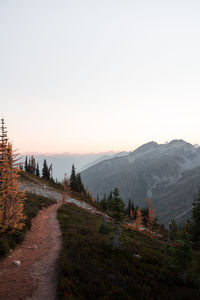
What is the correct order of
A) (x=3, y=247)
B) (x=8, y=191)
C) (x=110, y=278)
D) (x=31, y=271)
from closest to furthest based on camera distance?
(x=110, y=278), (x=31, y=271), (x=3, y=247), (x=8, y=191)

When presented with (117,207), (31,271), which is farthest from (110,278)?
(117,207)

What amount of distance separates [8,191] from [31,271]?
20.3 feet

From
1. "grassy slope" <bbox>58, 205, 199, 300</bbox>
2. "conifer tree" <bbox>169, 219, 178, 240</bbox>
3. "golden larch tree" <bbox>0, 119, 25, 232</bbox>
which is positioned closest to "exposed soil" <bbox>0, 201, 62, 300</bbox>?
"grassy slope" <bbox>58, 205, 199, 300</bbox>

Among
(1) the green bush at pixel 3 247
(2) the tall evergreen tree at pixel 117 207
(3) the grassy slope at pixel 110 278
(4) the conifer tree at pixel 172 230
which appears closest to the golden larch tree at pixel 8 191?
(1) the green bush at pixel 3 247

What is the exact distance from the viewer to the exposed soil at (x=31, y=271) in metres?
7.39

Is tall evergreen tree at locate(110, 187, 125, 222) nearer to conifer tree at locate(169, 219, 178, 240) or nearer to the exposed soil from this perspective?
the exposed soil

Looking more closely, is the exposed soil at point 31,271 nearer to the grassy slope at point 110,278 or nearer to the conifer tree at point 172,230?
the grassy slope at point 110,278

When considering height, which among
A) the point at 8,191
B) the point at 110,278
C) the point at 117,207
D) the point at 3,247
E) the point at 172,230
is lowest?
the point at 172,230

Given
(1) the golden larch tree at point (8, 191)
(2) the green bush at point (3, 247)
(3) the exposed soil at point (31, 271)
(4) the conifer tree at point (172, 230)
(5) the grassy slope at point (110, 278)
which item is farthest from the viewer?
(4) the conifer tree at point (172, 230)

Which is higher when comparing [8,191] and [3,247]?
[8,191]

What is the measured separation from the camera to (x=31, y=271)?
9102mm

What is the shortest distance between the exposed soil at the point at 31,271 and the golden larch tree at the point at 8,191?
1.99 m

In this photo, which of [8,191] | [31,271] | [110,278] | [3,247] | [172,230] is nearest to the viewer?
[110,278]

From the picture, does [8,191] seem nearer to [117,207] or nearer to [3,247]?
[3,247]
